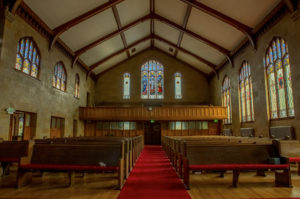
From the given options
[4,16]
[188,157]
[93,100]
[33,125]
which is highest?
[4,16]

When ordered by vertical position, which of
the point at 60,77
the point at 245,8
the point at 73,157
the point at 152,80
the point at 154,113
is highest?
the point at 245,8

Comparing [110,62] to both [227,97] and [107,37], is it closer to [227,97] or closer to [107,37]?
[107,37]

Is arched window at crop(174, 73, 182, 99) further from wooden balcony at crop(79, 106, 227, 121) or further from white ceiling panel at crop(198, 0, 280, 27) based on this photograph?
white ceiling panel at crop(198, 0, 280, 27)

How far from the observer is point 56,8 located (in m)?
9.24

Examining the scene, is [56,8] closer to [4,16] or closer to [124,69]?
[4,16]

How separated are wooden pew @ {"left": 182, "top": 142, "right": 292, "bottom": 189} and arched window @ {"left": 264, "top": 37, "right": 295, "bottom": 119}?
4.96 metres

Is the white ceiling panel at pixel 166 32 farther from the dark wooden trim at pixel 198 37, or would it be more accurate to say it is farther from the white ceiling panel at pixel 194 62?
the white ceiling panel at pixel 194 62

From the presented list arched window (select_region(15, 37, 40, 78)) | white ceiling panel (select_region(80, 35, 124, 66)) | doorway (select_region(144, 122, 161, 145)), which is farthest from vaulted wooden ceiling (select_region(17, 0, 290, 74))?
doorway (select_region(144, 122, 161, 145))

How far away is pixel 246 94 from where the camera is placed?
39.5 ft

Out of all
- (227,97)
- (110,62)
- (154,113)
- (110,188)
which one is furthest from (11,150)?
(227,97)

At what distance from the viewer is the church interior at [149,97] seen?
4.25m

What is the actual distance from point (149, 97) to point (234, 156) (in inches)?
563

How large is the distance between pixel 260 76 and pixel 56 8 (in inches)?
394

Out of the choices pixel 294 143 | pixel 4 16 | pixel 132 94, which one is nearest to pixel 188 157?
pixel 294 143
